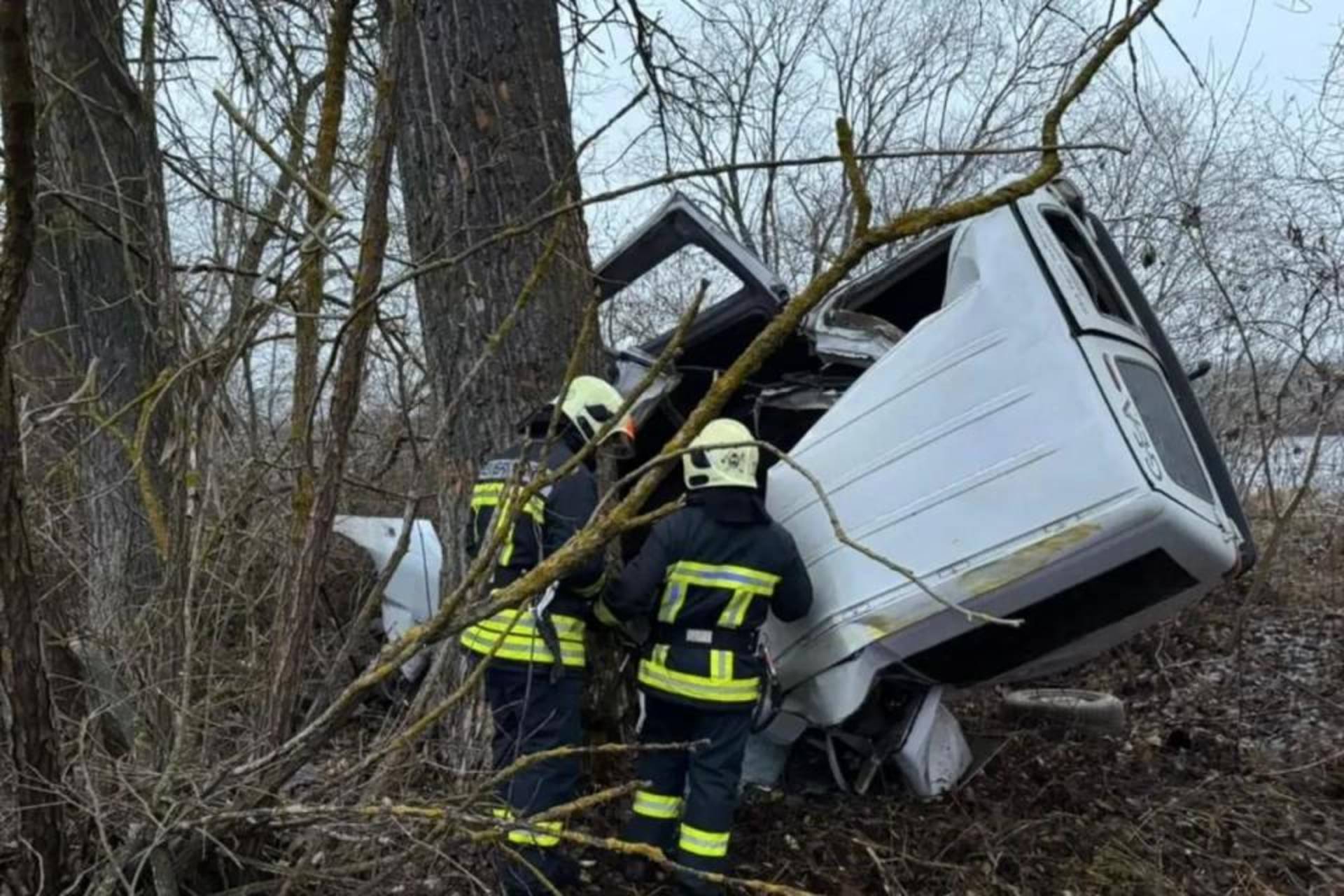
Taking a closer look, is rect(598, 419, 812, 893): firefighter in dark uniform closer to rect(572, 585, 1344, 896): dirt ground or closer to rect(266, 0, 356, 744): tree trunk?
rect(572, 585, 1344, 896): dirt ground

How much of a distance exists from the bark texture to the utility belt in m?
0.88

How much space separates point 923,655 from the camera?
3.76m

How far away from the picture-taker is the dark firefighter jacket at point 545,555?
3.63m

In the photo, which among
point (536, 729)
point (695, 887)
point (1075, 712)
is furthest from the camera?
point (1075, 712)

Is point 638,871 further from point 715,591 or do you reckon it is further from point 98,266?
point 98,266

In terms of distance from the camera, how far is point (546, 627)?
3.58 metres

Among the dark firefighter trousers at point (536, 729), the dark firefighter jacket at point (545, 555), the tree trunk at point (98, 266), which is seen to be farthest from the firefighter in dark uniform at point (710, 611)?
the tree trunk at point (98, 266)

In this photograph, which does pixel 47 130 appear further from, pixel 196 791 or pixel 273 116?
pixel 196 791

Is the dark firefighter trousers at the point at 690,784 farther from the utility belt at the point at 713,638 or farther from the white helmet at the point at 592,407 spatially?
the white helmet at the point at 592,407

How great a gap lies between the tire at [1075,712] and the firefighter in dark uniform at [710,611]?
1803 mm

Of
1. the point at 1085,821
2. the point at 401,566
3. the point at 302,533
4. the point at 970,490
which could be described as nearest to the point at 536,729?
the point at 302,533

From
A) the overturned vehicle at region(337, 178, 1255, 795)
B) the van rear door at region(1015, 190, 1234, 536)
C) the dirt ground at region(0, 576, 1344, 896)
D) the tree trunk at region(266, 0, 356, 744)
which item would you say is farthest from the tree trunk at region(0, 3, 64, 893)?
the van rear door at region(1015, 190, 1234, 536)

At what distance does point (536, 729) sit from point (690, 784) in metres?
0.53

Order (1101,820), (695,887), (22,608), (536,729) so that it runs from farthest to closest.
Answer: (1101,820) → (536,729) → (695,887) → (22,608)
